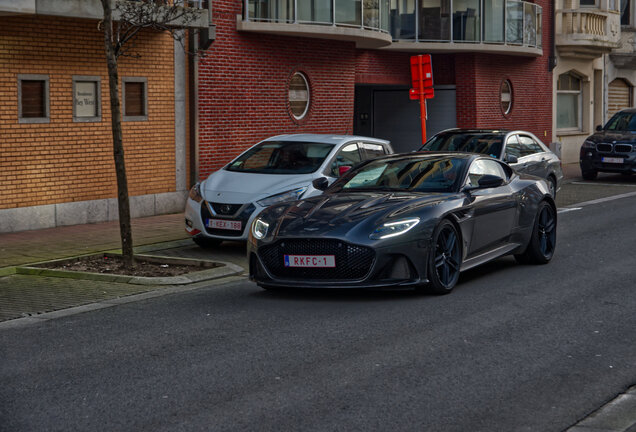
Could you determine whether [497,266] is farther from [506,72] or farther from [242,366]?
[506,72]

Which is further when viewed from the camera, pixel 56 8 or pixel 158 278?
pixel 56 8

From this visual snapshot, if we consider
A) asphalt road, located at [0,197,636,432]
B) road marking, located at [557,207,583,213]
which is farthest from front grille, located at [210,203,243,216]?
road marking, located at [557,207,583,213]

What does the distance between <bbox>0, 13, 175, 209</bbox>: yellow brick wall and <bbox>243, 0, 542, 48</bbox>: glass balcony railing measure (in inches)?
168

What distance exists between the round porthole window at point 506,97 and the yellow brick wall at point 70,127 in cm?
1455

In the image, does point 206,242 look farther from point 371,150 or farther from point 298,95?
point 298,95

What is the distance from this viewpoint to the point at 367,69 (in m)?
26.3

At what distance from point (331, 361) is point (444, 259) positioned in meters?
2.85

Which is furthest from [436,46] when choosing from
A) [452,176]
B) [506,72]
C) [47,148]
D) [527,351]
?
[527,351]

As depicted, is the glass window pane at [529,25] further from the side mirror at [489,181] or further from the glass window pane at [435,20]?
the side mirror at [489,181]

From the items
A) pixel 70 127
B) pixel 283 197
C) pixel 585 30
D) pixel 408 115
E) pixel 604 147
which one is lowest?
pixel 283 197

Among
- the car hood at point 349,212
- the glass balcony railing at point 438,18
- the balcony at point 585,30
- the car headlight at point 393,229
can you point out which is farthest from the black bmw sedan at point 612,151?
the car headlight at point 393,229

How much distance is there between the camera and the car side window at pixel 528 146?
18797 mm

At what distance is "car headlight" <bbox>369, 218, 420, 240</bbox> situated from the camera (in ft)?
29.9

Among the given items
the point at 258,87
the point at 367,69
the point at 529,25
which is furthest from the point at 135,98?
the point at 529,25
